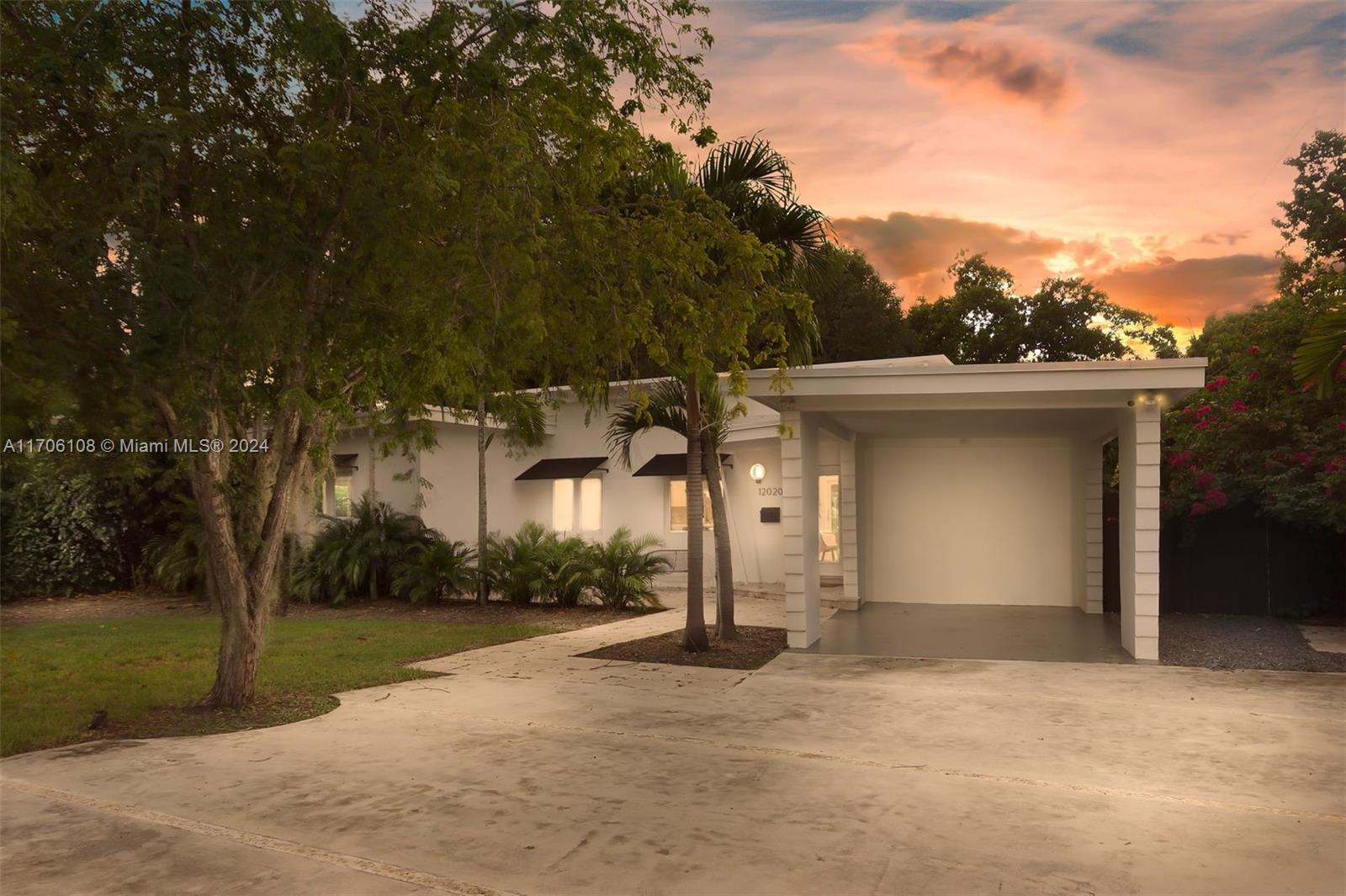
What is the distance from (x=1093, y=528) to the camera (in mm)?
14891

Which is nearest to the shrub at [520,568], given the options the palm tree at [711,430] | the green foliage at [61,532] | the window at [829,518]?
the palm tree at [711,430]

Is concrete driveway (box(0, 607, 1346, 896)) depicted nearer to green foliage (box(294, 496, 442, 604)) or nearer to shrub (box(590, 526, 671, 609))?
shrub (box(590, 526, 671, 609))

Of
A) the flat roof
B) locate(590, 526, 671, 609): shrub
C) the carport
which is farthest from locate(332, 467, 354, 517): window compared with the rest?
the flat roof

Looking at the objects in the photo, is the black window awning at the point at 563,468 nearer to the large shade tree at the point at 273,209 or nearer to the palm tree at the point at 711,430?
the palm tree at the point at 711,430

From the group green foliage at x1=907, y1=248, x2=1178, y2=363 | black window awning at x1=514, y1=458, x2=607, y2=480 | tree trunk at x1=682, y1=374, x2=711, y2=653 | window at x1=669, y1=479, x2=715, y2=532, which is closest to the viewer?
tree trunk at x1=682, y1=374, x2=711, y2=653

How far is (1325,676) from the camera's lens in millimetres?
9359

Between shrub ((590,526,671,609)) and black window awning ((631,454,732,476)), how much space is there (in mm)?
2716

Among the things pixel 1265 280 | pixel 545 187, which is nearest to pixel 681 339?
pixel 545 187

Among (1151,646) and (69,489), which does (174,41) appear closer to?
(1151,646)

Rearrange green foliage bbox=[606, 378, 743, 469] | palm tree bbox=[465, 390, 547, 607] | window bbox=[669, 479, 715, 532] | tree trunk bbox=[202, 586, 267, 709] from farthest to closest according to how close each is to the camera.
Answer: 1. window bbox=[669, 479, 715, 532]
2. green foliage bbox=[606, 378, 743, 469]
3. palm tree bbox=[465, 390, 547, 607]
4. tree trunk bbox=[202, 586, 267, 709]

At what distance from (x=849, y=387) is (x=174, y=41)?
6.67m

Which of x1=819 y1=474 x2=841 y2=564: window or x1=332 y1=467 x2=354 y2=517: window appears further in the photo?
x1=332 y1=467 x2=354 y2=517: window

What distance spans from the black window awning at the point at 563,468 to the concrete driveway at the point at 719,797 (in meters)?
10.5

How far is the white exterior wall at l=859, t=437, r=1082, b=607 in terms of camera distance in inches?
622
